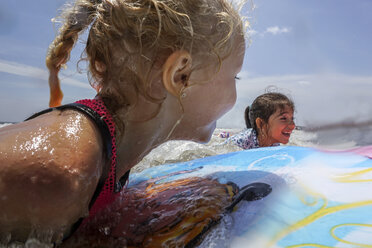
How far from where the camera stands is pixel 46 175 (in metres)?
0.88

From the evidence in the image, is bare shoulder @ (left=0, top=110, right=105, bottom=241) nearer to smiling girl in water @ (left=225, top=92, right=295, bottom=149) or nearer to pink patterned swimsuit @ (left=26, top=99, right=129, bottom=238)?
pink patterned swimsuit @ (left=26, top=99, right=129, bottom=238)

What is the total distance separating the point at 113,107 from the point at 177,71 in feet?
1.01

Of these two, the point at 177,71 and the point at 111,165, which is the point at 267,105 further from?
the point at 111,165

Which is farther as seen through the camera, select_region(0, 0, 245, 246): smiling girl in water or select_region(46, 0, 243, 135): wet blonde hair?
select_region(46, 0, 243, 135): wet blonde hair

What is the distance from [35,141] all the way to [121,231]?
0.45 metres

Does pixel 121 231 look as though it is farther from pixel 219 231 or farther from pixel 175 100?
pixel 175 100

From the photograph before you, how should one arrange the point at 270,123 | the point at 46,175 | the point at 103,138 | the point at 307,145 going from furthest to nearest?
the point at 270,123
the point at 307,145
the point at 103,138
the point at 46,175

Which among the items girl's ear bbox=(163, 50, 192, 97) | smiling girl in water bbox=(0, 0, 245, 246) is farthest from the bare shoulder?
girl's ear bbox=(163, 50, 192, 97)

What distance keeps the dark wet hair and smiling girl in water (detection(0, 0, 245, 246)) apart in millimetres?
2971

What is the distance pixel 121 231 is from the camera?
1135 mm

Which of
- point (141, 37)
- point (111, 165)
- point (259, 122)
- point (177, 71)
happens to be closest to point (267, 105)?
point (259, 122)

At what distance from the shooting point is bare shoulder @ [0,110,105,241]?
876 millimetres

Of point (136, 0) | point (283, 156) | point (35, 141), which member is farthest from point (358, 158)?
point (35, 141)

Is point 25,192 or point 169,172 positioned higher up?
point 25,192
